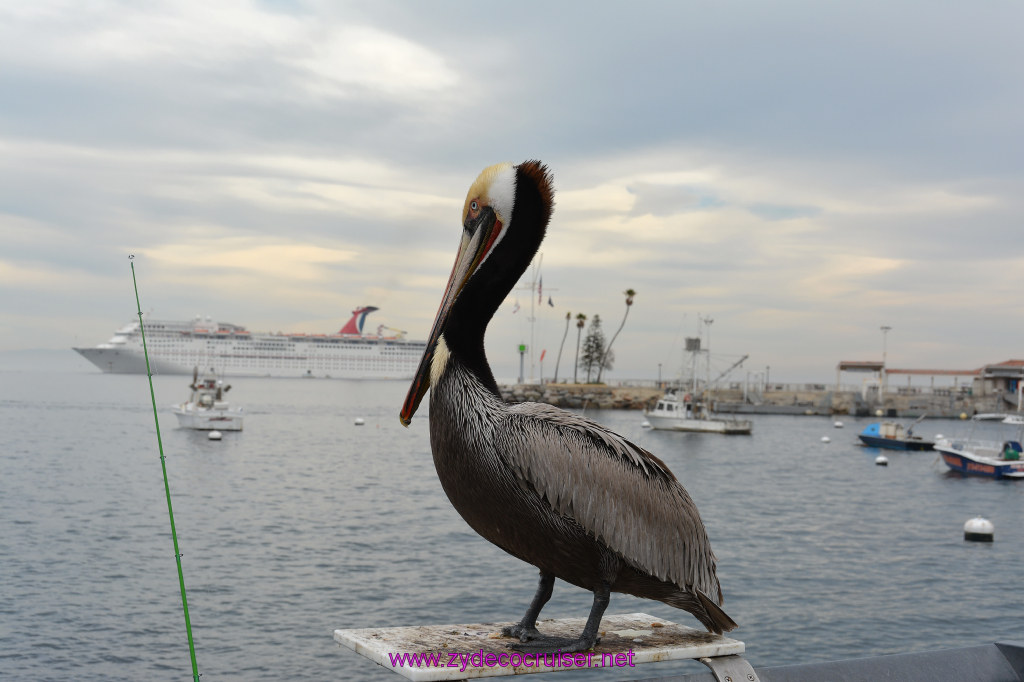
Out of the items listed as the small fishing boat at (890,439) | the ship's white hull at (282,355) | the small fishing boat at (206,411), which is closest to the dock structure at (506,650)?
the small fishing boat at (206,411)

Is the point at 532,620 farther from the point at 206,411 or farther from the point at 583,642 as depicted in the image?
the point at 206,411

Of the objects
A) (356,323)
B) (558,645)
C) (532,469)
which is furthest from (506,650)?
(356,323)

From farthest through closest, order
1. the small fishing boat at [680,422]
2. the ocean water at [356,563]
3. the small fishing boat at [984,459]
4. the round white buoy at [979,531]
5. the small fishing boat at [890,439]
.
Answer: the small fishing boat at [680,422]
the small fishing boat at [890,439]
the small fishing boat at [984,459]
the round white buoy at [979,531]
the ocean water at [356,563]

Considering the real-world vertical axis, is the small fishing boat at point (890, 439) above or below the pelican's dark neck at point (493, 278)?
below

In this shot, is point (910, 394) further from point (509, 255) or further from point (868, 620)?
→ point (509, 255)

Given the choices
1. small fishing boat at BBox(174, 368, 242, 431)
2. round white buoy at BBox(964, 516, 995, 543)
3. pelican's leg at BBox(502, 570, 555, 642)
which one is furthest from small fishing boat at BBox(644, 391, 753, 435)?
pelican's leg at BBox(502, 570, 555, 642)

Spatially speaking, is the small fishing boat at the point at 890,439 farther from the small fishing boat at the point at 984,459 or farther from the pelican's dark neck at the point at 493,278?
the pelican's dark neck at the point at 493,278

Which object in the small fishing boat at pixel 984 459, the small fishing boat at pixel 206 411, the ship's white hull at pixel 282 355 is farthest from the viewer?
the ship's white hull at pixel 282 355

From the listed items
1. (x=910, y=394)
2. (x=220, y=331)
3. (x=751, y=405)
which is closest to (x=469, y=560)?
(x=751, y=405)
